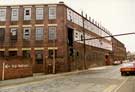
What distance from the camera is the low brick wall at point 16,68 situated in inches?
1151

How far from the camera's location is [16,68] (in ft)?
102

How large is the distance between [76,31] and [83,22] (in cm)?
696

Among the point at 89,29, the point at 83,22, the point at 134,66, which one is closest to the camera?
the point at 134,66

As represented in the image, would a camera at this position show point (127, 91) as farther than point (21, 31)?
No

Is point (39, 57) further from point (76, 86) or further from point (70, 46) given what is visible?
point (76, 86)

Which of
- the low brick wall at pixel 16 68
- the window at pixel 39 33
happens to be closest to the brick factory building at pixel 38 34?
the window at pixel 39 33

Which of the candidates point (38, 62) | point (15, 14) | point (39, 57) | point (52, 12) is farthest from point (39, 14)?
point (38, 62)

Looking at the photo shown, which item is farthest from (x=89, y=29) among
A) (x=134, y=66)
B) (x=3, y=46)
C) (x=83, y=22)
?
(x=134, y=66)

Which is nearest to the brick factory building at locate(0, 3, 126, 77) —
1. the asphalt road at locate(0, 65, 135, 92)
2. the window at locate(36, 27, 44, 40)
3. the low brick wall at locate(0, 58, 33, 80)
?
the window at locate(36, 27, 44, 40)

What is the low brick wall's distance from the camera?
29.2 m

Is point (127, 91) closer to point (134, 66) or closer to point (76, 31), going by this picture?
point (134, 66)

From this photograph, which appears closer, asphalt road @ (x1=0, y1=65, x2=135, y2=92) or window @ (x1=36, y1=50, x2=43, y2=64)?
asphalt road @ (x1=0, y1=65, x2=135, y2=92)

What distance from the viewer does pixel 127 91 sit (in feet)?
54.5

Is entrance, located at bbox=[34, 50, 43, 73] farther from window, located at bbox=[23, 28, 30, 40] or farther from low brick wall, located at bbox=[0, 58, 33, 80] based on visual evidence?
low brick wall, located at bbox=[0, 58, 33, 80]
